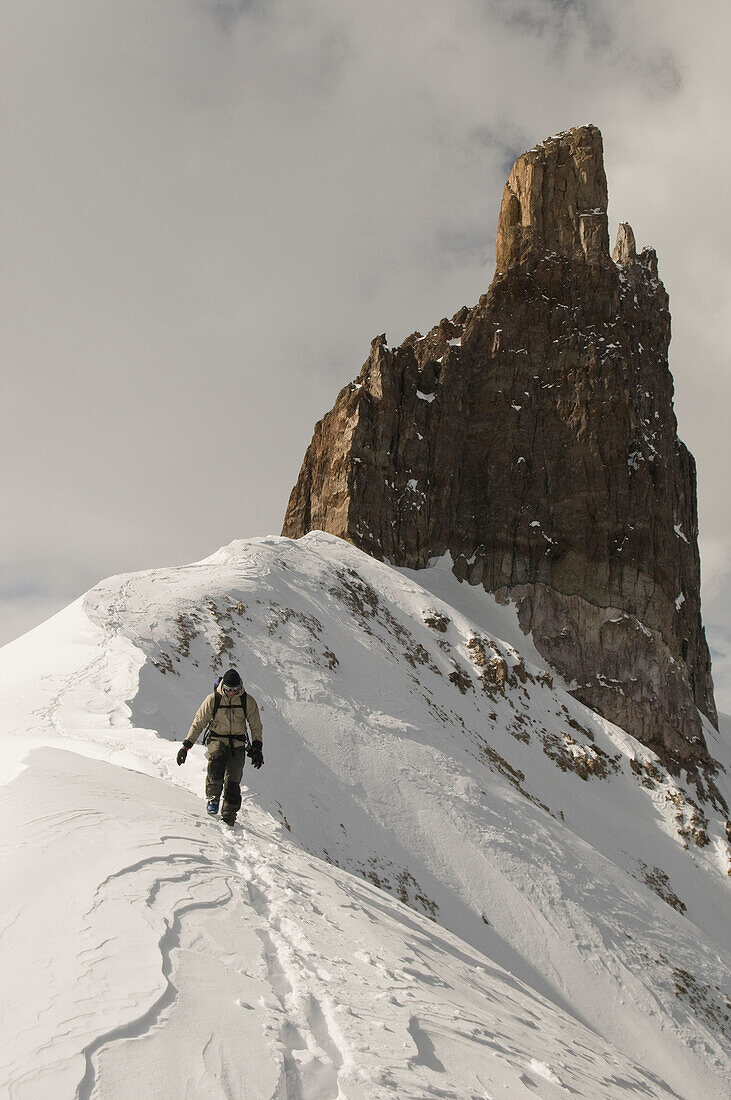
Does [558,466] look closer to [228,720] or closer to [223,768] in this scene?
[228,720]

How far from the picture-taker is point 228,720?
8711 mm

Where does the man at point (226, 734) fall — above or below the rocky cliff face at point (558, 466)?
below

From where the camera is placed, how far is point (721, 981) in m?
17.5

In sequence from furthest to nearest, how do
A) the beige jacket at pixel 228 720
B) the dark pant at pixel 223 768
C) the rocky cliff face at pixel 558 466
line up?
the rocky cliff face at pixel 558 466 → the beige jacket at pixel 228 720 → the dark pant at pixel 223 768

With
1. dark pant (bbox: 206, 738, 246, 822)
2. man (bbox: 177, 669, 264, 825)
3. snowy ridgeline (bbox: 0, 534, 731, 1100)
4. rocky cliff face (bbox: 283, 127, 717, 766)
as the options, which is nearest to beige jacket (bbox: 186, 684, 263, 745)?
man (bbox: 177, 669, 264, 825)

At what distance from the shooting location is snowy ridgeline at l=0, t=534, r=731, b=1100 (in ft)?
11.6

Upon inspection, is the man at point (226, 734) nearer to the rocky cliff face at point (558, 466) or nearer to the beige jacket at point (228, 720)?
the beige jacket at point (228, 720)

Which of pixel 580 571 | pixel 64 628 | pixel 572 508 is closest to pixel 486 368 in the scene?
pixel 572 508

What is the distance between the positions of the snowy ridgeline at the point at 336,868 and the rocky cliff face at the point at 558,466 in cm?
1345

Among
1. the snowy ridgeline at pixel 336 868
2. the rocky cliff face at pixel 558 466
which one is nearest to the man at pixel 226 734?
the snowy ridgeline at pixel 336 868

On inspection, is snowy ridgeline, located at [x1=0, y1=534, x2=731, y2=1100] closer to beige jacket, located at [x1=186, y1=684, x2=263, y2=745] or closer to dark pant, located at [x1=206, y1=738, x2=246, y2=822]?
dark pant, located at [x1=206, y1=738, x2=246, y2=822]

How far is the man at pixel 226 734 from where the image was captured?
8.50 m

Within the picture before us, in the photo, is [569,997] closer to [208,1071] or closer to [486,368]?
[208,1071]

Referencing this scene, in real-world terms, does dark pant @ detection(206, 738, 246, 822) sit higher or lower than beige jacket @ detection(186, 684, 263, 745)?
lower
